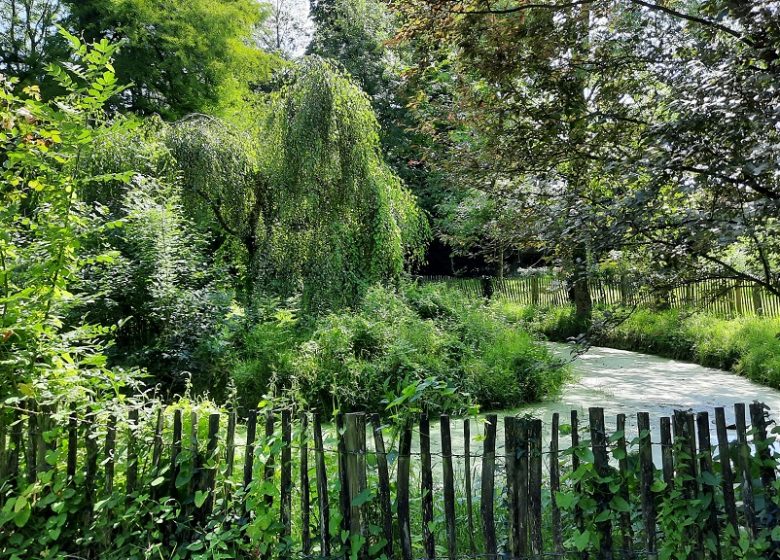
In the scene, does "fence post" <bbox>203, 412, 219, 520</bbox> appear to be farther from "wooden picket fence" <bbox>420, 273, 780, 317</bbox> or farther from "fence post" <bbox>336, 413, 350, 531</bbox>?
"wooden picket fence" <bbox>420, 273, 780, 317</bbox>

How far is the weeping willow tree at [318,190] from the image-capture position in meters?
9.30

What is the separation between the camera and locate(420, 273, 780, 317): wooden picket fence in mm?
3088

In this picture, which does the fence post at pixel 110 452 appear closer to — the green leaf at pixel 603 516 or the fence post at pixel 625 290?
the green leaf at pixel 603 516

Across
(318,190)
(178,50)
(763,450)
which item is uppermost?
(178,50)

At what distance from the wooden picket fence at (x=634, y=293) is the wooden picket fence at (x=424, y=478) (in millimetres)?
672

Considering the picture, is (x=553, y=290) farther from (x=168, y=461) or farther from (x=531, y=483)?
(x=168, y=461)

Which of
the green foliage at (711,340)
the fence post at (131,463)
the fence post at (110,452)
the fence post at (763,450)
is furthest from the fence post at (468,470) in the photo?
the green foliage at (711,340)

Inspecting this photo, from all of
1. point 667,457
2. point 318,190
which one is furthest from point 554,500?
point 318,190

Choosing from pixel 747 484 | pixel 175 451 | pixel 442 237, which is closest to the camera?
pixel 747 484

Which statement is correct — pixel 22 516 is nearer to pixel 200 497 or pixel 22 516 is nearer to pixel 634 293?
pixel 200 497

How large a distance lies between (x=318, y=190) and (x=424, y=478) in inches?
285

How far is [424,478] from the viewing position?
2641mm

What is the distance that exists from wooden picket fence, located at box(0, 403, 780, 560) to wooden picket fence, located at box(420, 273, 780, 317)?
0.67 m

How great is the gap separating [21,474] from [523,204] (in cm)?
278
